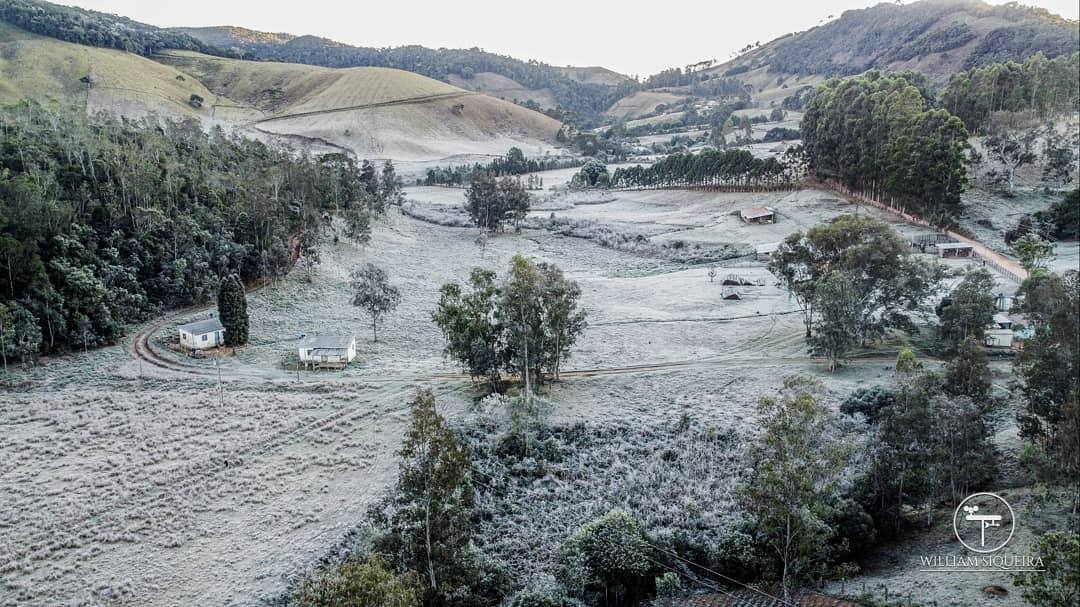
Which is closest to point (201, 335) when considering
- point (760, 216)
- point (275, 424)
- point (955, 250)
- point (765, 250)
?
point (275, 424)

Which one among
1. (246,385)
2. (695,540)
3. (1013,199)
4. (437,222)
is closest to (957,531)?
(695,540)

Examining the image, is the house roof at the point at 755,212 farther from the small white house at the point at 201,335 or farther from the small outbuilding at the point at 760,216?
the small white house at the point at 201,335

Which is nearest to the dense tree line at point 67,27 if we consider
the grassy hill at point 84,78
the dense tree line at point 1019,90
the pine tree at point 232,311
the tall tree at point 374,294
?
the grassy hill at point 84,78

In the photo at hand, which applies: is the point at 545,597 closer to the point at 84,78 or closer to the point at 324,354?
the point at 324,354

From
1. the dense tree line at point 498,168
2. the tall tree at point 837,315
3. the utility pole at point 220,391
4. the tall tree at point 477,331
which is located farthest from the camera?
the dense tree line at point 498,168

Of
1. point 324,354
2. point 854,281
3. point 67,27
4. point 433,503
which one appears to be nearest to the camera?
point 433,503

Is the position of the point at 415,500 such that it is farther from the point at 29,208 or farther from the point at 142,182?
the point at 142,182
